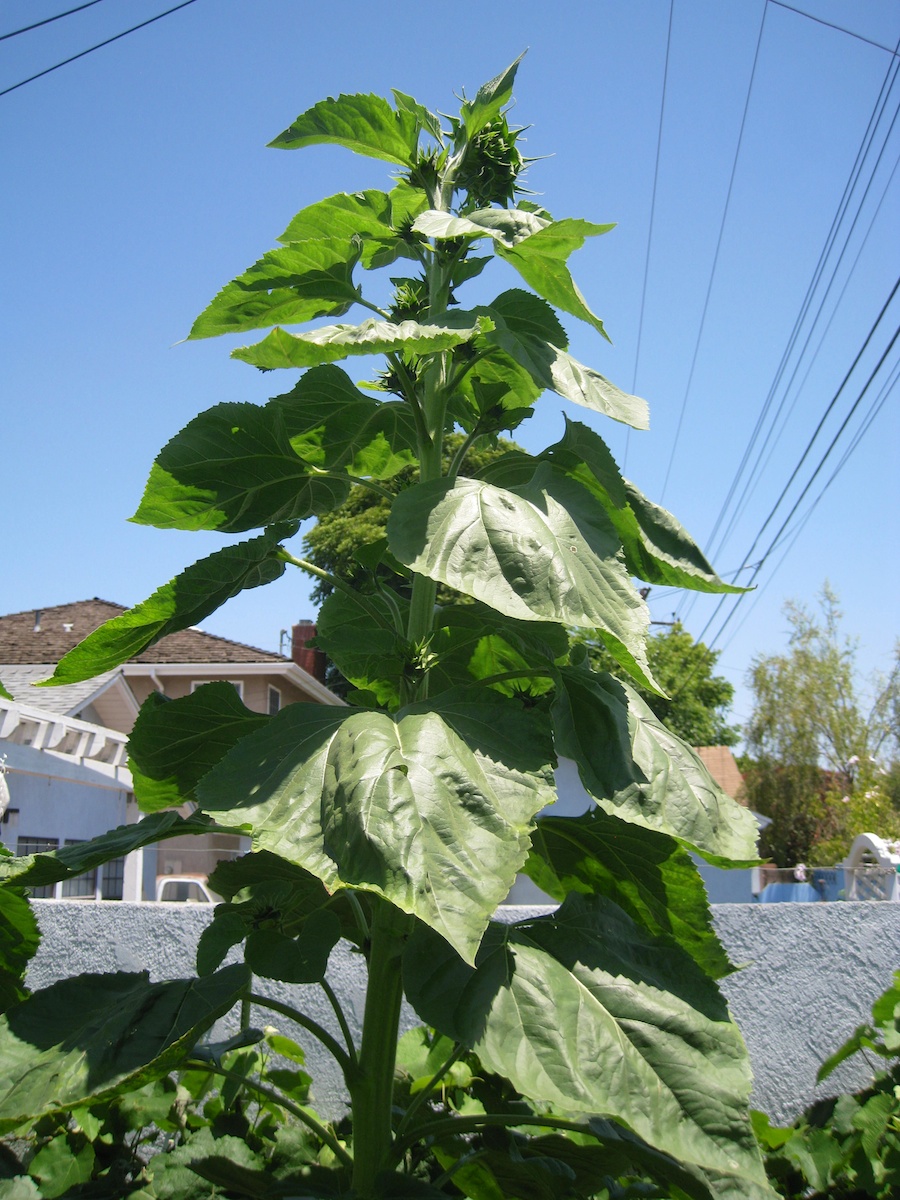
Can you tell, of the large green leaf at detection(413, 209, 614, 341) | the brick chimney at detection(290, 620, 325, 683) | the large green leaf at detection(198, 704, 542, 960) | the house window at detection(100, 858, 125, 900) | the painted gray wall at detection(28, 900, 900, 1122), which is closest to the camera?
the large green leaf at detection(198, 704, 542, 960)

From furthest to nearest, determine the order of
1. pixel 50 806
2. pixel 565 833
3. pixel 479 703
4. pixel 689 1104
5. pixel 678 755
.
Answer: pixel 50 806
pixel 565 833
pixel 678 755
pixel 479 703
pixel 689 1104

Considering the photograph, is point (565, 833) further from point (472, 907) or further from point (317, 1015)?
point (317, 1015)

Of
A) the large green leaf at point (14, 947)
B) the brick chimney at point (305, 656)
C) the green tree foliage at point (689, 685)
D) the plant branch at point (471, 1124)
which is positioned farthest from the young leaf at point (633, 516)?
the green tree foliage at point (689, 685)

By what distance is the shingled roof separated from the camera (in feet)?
62.2

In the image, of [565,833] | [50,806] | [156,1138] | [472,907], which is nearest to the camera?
[472,907]

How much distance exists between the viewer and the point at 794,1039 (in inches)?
126

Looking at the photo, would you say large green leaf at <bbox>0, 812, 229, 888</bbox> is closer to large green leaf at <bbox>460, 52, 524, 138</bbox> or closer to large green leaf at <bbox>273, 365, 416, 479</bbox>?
large green leaf at <bbox>273, 365, 416, 479</bbox>

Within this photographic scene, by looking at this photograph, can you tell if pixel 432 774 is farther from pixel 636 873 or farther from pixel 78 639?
pixel 78 639

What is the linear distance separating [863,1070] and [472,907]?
2.62 meters

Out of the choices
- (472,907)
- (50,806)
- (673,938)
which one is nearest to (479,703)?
(472,907)

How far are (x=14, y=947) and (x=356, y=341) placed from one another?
132 cm

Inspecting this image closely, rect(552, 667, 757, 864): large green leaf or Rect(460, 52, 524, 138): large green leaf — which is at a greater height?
Rect(460, 52, 524, 138): large green leaf

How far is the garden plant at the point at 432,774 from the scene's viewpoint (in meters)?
1.39

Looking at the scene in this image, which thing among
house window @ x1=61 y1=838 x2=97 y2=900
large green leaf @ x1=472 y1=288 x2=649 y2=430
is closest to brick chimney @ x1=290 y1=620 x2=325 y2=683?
house window @ x1=61 y1=838 x2=97 y2=900
